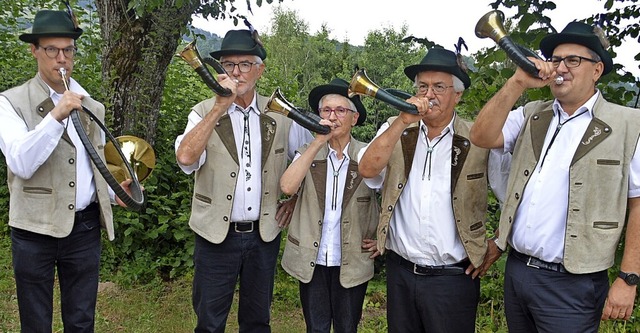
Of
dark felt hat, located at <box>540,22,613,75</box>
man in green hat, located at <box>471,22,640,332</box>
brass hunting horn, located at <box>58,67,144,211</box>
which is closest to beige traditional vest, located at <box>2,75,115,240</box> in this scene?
brass hunting horn, located at <box>58,67,144,211</box>

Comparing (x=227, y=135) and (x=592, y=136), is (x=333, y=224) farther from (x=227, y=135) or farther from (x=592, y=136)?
(x=592, y=136)

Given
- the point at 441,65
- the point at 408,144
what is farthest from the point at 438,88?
the point at 408,144

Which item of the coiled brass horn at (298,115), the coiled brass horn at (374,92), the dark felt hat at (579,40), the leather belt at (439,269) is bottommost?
the leather belt at (439,269)

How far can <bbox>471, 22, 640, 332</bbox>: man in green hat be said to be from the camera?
3.06 metres

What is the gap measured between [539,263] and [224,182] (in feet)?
6.65

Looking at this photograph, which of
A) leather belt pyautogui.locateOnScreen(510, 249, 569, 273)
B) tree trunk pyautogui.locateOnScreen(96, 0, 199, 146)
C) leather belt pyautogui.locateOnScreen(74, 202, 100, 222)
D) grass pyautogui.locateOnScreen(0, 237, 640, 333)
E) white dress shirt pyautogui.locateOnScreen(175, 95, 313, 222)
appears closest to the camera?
leather belt pyautogui.locateOnScreen(510, 249, 569, 273)

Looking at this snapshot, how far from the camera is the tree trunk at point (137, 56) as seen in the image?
21.4ft

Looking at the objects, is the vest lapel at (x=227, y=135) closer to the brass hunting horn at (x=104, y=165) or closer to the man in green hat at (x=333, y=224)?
the man in green hat at (x=333, y=224)

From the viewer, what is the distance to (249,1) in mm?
5418

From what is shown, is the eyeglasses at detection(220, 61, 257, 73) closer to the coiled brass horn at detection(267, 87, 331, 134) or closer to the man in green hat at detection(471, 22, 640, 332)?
the coiled brass horn at detection(267, 87, 331, 134)

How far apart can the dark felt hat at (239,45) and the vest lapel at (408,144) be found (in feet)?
3.75

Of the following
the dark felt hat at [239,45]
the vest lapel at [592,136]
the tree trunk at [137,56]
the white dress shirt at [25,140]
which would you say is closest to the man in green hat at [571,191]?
the vest lapel at [592,136]

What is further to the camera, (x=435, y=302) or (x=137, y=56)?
(x=137, y=56)

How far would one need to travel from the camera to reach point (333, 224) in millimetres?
3906
